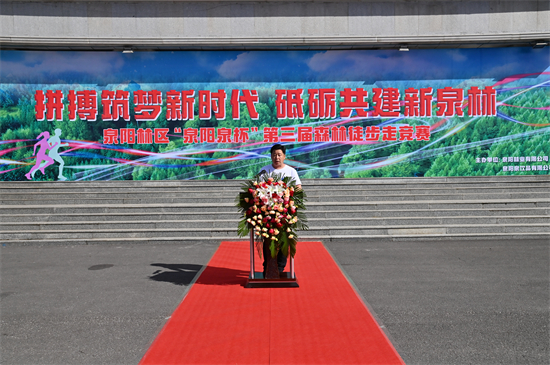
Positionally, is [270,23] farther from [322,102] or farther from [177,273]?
[177,273]

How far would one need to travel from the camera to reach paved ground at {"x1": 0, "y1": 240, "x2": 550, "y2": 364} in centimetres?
407

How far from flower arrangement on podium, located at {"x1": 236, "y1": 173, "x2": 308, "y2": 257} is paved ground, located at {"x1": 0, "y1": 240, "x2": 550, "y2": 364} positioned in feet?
3.93

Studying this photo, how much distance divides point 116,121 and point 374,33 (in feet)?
26.0

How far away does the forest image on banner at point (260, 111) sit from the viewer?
536 inches

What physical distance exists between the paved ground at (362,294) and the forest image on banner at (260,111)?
467 centimetres

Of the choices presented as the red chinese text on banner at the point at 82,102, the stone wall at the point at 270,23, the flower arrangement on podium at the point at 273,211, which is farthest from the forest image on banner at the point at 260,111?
the flower arrangement on podium at the point at 273,211

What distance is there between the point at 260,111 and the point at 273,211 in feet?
26.4

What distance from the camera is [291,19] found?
1320cm

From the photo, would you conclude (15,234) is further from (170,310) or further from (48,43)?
(170,310)

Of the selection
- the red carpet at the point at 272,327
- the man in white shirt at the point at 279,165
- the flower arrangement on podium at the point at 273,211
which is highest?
the man in white shirt at the point at 279,165

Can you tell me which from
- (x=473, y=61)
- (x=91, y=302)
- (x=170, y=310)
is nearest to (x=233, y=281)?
(x=170, y=310)

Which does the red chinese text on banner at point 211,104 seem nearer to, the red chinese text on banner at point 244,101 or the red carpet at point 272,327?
the red chinese text on banner at point 244,101

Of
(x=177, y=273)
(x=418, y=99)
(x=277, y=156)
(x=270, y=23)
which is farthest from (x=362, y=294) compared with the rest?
(x=270, y=23)

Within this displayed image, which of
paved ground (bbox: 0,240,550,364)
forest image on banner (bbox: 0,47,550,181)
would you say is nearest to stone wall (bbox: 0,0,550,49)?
Answer: forest image on banner (bbox: 0,47,550,181)
